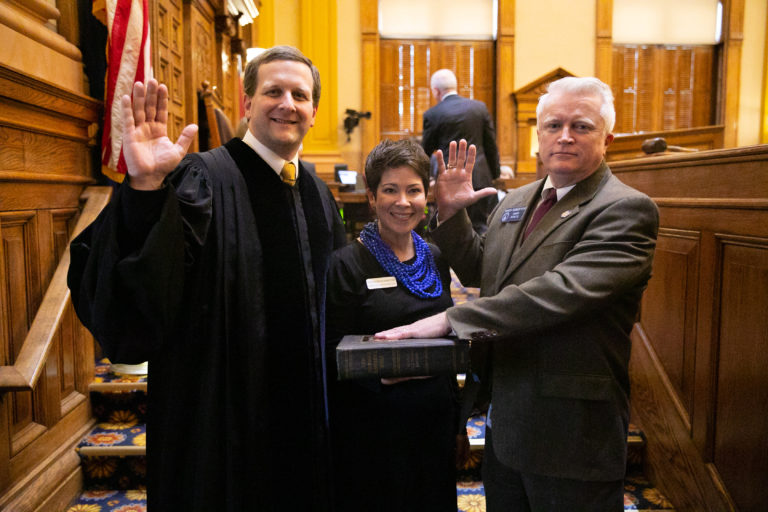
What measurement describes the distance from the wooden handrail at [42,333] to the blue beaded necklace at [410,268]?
1134mm

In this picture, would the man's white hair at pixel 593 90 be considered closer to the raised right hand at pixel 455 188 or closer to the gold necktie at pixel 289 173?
the raised right hand at pixel 455 188

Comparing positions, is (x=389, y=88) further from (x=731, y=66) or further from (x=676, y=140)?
(x=731, y=66)

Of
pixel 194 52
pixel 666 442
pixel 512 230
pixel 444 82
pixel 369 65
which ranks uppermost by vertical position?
pixel 369 65

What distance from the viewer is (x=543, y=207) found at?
1520 millimetres

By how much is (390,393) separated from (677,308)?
4.53 feet

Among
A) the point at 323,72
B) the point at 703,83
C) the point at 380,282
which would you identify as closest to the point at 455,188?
the point at 380,282

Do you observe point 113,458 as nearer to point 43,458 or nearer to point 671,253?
point 43,458

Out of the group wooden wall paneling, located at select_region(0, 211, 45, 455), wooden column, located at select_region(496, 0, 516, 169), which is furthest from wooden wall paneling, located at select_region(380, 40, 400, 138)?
wooden wall paneling, located at select_region(0, 211, 45, 455)

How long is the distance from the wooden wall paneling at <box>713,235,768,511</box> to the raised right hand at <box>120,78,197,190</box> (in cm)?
169

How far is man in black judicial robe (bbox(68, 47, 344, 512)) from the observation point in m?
1.22

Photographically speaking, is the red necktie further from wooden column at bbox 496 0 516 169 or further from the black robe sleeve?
wooden column at bbox 496 0 516 169

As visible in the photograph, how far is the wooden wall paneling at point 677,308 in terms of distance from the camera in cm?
223

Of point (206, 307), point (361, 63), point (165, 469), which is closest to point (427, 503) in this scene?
point (165, 469)

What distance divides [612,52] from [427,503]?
8733 millimetres
